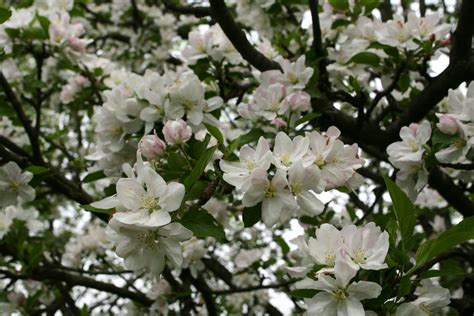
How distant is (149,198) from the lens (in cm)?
128

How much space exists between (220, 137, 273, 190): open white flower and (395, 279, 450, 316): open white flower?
0.44 metres

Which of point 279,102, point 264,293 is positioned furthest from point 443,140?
point 264,293

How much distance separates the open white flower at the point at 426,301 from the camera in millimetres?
1269

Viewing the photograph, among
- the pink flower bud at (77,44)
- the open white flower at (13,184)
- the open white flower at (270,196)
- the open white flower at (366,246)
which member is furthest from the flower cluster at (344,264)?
the pink flower bud at (77,44)

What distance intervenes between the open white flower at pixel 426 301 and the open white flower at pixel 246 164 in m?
0.44

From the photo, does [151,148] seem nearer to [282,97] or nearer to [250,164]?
[250,164]

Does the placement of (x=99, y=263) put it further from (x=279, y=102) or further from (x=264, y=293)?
(x=279, y=102)

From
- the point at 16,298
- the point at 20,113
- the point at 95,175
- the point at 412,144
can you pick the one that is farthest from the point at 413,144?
the point at 16,298

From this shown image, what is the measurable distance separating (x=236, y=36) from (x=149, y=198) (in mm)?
1048

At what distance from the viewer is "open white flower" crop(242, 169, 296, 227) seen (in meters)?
1.32

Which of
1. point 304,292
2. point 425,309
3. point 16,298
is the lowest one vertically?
point 16,298

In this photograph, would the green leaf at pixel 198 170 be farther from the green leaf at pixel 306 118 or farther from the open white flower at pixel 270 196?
the green leaf at pixel 306 118

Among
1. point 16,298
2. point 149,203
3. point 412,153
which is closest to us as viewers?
point 149,203

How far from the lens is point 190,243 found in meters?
3.05
